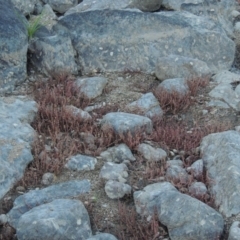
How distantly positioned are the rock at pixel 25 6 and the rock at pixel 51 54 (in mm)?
1565

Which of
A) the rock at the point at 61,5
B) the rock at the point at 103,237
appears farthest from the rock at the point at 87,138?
the rock at the point at 61,5

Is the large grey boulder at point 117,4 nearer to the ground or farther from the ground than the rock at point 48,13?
nearer to the ground

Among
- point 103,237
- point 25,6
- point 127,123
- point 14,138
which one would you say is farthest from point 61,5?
point 103,237

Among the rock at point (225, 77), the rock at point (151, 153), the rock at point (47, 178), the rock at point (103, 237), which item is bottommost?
the rock at point (225, 77)

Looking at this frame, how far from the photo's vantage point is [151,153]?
6.90m

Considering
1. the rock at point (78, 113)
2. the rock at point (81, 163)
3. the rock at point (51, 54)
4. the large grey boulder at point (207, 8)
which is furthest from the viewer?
the large grey boulder at point (207, 8)

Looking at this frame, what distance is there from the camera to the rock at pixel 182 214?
5.64 m

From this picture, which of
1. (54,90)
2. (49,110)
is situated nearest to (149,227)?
(49,110)

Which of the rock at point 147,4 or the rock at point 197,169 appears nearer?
the rock at point 197,169

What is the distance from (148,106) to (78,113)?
0.99 meters

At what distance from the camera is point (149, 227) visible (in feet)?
19.0

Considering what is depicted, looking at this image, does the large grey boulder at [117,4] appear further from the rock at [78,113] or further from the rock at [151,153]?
the rock at [151,153]

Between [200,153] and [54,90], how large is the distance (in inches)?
87.3

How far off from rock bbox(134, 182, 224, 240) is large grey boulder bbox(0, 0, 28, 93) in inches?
123
